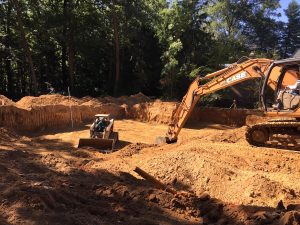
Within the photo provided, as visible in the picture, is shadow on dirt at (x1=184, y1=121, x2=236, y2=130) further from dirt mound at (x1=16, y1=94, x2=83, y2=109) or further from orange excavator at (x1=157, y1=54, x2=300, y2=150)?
orange excavator at (x1=157, y1=54, x2=300, y2=150)

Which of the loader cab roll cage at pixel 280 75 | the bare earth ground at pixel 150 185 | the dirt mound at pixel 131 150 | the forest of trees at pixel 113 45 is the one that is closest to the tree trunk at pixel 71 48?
the forest of trees at pixel 113 45

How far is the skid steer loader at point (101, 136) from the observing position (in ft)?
47.0

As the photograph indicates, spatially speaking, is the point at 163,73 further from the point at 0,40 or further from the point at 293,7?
the point at 293,7

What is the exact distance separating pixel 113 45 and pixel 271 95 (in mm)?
21529

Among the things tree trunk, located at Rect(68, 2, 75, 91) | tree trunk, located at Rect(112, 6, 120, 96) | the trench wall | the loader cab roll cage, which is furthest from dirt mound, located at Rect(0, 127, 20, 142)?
tree trunk, located at Rect(68, 2, 75, 91)

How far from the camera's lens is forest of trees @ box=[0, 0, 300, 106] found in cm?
2836

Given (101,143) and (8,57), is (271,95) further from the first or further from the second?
(8,57)

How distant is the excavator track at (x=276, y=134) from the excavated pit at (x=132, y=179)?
479 millimetres

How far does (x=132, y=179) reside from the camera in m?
8.15

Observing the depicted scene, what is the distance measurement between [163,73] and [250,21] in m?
14.3

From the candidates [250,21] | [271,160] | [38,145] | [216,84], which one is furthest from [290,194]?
[250,21]

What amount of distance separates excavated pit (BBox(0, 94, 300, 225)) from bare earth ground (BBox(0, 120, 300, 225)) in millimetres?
17

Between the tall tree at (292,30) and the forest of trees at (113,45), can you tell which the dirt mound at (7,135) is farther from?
the tall tree at (292,30)

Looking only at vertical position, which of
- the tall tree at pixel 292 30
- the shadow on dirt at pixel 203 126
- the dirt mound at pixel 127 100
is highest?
the tall tree at pixel 292 30
